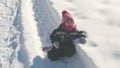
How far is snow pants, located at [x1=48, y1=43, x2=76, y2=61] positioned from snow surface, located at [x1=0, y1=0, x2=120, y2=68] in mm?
96

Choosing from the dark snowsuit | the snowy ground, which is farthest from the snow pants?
the snowy ground

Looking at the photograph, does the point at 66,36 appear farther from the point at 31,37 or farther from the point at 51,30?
the point at 51,30

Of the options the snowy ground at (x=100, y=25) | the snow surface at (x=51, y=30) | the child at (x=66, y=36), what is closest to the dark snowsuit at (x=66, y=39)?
the child at (x=66, y=36)

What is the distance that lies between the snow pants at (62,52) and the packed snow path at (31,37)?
0.32 feet

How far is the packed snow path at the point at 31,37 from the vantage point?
595 cm

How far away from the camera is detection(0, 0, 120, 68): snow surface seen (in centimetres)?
559

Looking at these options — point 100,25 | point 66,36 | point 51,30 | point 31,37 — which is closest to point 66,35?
point 66,36

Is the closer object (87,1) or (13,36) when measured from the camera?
(13,36)

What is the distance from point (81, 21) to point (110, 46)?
1.31 m

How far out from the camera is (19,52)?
20.8 ft

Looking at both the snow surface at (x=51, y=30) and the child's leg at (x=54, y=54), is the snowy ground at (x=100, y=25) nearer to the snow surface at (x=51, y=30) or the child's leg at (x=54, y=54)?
the snow surface at (x=51, y=30)

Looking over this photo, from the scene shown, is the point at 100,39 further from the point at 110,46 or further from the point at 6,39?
the point at 6,39

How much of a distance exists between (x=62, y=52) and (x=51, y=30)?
1.23m

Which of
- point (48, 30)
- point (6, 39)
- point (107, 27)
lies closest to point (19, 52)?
point (6, 39)
